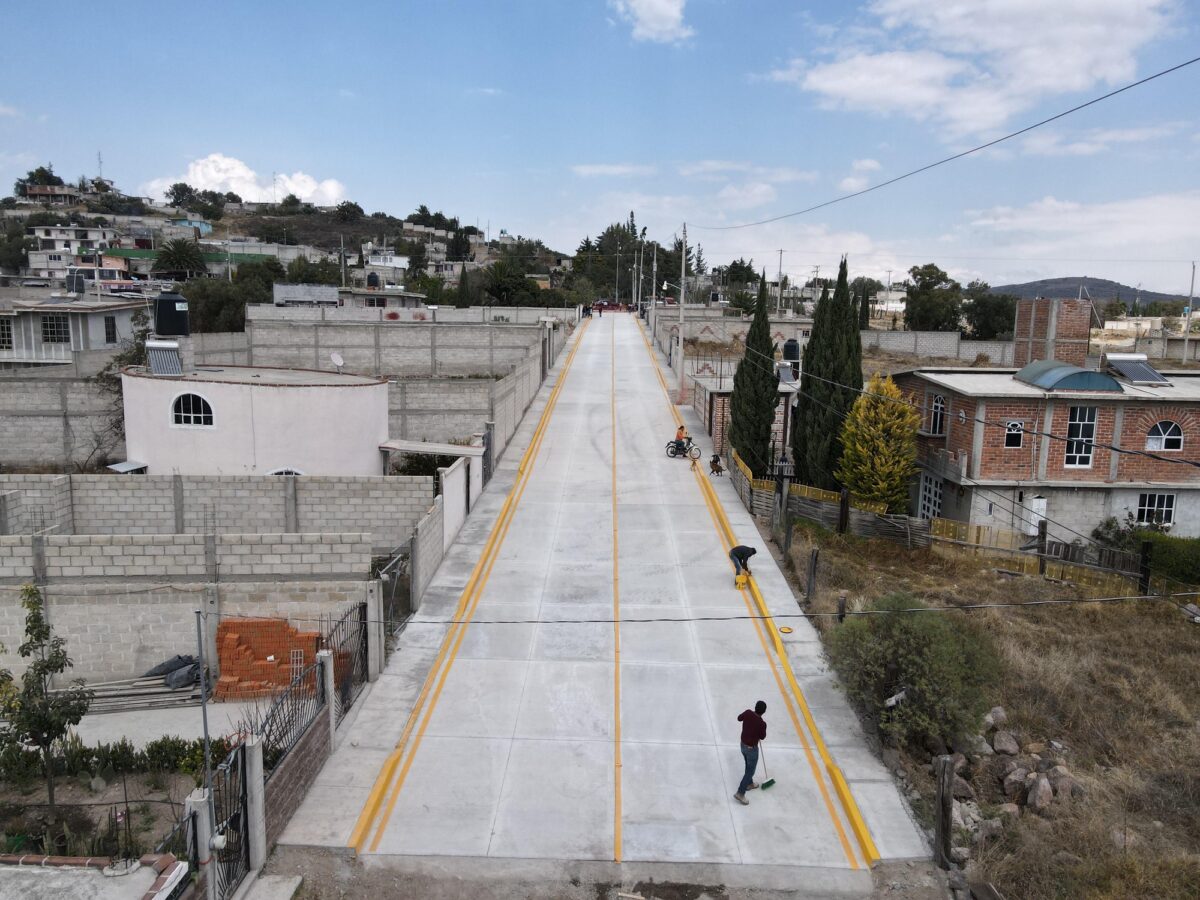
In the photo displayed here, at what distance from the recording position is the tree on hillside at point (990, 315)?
291ft

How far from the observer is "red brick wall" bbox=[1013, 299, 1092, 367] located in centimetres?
3045

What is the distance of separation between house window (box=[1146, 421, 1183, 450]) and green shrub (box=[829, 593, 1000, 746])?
16203mm

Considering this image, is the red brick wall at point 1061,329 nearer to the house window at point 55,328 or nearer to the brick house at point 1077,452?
the brick house at point 1077,452

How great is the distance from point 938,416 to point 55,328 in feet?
145

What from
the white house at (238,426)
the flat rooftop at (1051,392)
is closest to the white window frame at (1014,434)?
the flat rooftop at (1051,392)

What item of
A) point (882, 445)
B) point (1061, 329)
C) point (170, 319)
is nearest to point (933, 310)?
point (1061, 329)

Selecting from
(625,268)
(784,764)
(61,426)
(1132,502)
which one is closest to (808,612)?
(784,764)

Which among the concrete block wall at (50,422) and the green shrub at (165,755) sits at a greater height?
the concrete block wall at (50,422)

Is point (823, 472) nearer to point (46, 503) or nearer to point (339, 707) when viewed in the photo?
point (339, 707)

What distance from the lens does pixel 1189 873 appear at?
10.1 meters

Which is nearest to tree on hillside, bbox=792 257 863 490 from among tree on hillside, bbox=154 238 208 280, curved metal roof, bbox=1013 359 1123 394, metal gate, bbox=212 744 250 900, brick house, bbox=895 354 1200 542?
brick house, bbox=895 354 1200 542

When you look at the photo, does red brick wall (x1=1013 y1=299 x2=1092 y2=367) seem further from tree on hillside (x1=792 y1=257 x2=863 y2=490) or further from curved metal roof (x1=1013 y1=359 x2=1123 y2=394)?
tree on hillside (x1=792 y1=257 x2=863 y2=490)

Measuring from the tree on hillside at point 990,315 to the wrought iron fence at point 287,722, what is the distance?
284 feet

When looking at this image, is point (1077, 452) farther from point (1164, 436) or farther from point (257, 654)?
point (257, 654)
